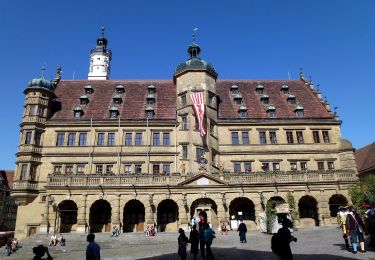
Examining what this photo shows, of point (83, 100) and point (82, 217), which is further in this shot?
point (83, 100)

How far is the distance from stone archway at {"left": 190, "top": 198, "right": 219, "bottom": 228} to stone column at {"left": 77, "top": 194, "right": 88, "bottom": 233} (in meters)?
11.7

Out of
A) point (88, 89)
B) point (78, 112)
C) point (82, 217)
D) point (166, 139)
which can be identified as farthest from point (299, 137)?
point (88, 89)

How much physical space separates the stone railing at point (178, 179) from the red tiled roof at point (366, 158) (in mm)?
18067

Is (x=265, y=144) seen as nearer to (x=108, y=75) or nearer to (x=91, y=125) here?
(x=91, y=125)

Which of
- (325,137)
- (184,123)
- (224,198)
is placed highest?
(184,123)

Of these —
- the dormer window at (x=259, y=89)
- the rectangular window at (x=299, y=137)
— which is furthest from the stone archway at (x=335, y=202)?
the dormer window at (x=259, y=89)

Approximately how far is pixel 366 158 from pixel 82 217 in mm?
47048

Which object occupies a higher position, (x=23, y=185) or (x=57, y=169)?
(x=57, y=169)

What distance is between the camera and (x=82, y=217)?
36375 mm

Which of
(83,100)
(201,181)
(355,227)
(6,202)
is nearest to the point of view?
(355,227)

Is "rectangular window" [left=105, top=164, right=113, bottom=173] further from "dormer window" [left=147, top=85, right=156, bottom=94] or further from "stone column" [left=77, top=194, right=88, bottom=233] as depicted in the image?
"dormer window" [left=147, top=85, right=156, bottom=94]

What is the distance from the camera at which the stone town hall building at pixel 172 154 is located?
37.4 meters

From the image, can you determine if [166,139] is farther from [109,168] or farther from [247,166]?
[247,166]

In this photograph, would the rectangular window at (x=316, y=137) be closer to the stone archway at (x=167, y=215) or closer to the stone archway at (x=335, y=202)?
the stone archway at (x=335, y=202)
